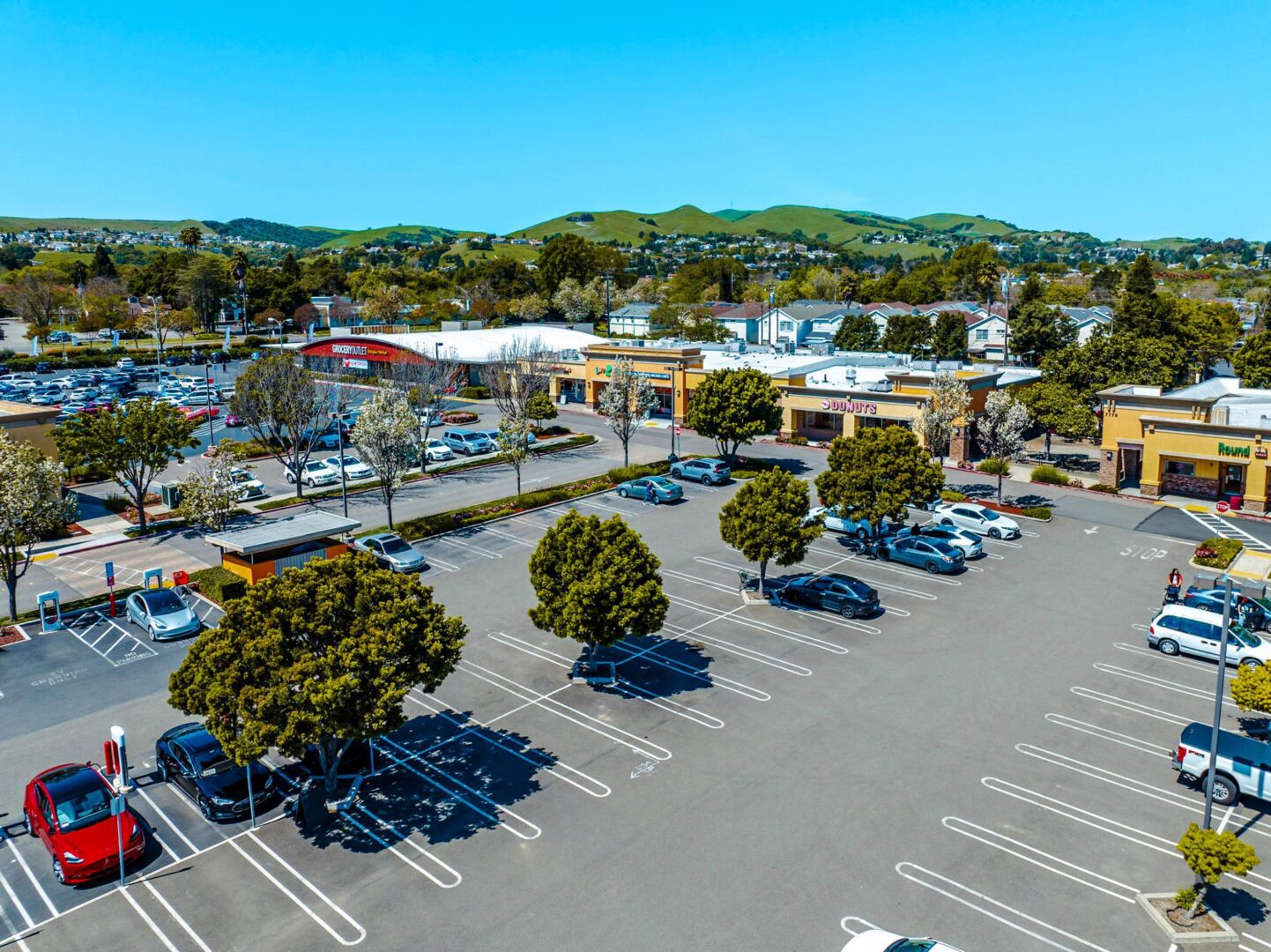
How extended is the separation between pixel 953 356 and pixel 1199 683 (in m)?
74.1

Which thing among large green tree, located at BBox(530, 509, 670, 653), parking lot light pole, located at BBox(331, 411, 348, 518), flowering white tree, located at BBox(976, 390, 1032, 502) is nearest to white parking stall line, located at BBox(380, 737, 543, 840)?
large green tree, located at BBox(530, 509, 670, 653)

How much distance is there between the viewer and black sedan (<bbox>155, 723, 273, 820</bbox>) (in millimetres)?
20016

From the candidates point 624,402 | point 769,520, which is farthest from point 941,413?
point 769,520

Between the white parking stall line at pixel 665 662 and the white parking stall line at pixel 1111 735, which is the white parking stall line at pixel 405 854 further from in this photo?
the white parking stall line at pixel 1111 735

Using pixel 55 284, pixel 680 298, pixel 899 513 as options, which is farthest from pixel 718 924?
pixel 55 284

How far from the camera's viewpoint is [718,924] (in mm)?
16438

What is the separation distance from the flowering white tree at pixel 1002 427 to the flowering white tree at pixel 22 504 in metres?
41.4

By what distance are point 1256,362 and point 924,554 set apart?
165 ft

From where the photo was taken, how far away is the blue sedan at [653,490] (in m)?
47.0

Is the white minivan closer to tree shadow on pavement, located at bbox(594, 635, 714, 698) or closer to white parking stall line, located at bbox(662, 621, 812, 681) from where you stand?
white parking stall line, located at bbox(662, 621, 812, 681)

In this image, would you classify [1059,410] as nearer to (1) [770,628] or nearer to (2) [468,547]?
(1) [770,628]

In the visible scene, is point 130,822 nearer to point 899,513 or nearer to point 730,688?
point 730,688

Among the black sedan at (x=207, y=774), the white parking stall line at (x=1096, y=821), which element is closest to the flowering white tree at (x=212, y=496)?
the black sedan at (x=207, y=774)

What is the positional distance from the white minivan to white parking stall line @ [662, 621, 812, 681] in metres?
11.6
